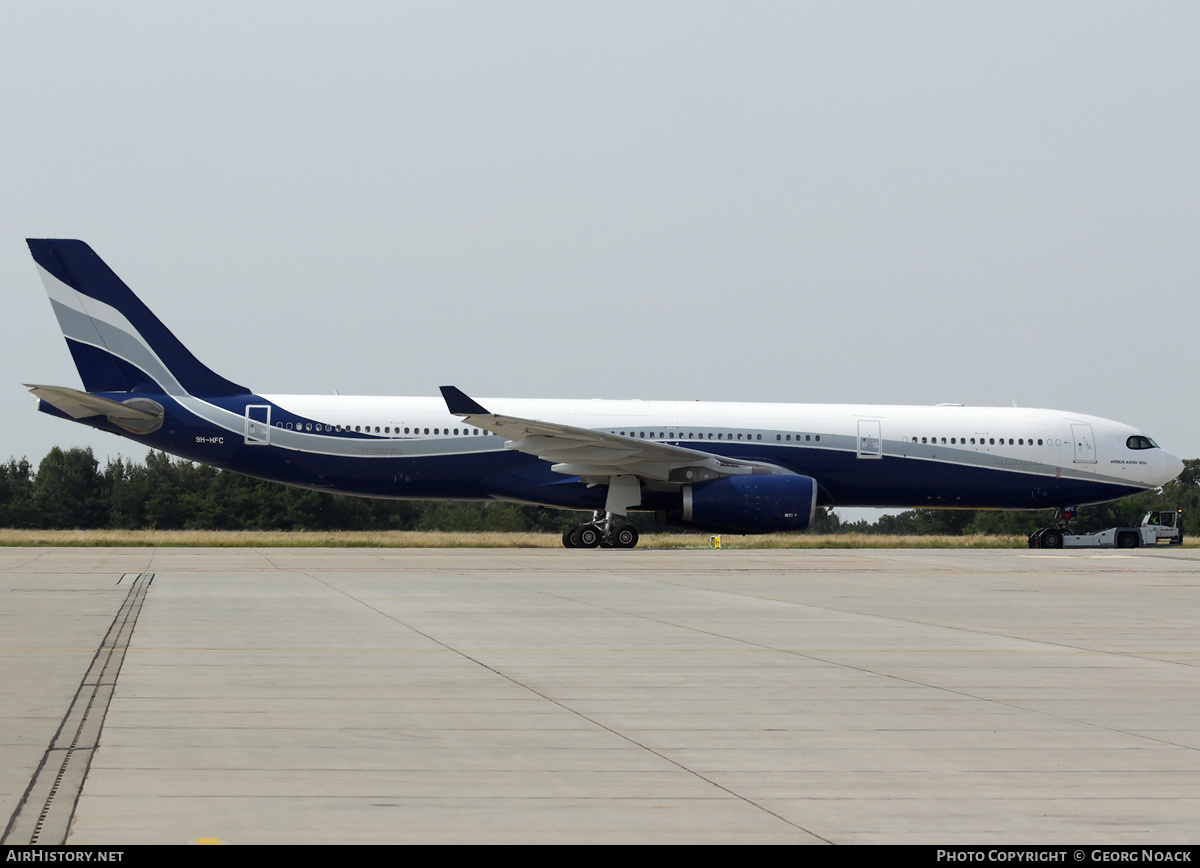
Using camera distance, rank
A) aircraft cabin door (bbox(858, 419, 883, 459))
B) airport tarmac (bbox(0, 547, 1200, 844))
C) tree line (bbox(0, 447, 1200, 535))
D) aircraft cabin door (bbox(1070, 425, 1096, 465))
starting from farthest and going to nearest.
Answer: tree line (bbox(0, 447, 1200, 535)), aircraft cabin door (bbox(1070, 425, 1096, 465)), aircraft cabin door (bbox(858, 419, 883, 459)), airport tarmac (bbox(0, 547, 1200, 844))

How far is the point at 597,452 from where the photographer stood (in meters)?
25.3

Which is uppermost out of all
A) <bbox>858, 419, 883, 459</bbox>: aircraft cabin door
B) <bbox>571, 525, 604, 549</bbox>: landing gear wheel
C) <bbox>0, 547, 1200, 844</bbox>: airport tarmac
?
<bbox>858, 419, 883, 459</bbox>: aircraft cabin door

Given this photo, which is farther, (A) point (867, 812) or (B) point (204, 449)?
(B) point (204, 449)

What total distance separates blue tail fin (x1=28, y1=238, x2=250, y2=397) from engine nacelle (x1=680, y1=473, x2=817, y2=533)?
37.6 ft

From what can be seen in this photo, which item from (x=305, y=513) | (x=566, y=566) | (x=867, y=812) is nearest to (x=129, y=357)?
(x=566, y=566)

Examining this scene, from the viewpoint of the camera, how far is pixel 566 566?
19.8 m

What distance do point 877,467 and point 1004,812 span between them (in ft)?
77.1

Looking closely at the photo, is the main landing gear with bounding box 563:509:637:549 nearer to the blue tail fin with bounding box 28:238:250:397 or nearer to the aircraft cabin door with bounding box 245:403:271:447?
the aircraft cabin door with bounding box 245:403:271:447

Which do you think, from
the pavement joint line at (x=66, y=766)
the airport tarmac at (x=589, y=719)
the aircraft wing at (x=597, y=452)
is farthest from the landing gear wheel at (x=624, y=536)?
the pavement joint line at (x=66, y=766)

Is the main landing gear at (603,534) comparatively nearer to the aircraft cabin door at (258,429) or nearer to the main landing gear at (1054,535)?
the aircraft cabin door at (258,429)

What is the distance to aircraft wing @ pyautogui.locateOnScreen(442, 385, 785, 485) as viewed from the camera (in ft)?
79.8

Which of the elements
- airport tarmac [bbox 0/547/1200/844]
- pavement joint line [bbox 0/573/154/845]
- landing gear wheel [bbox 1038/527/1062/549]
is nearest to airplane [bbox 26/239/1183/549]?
landing gear wheel [bbox 1038/527/1062/549]
